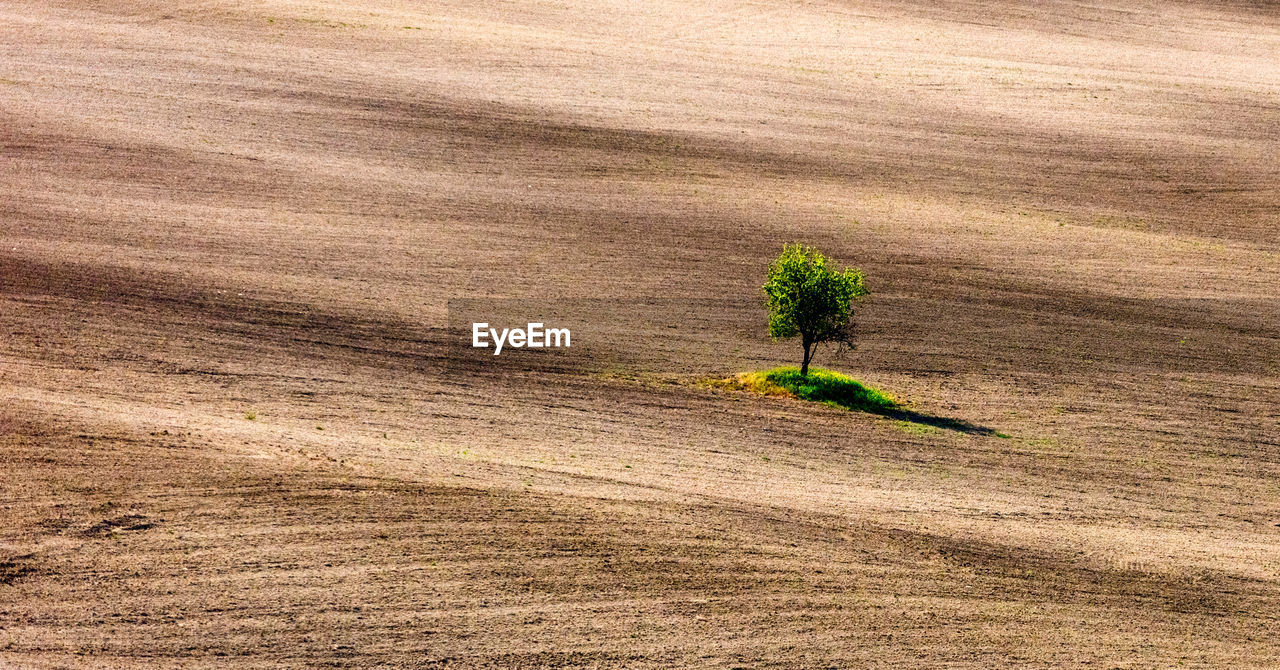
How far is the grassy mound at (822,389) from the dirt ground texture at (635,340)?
806mm

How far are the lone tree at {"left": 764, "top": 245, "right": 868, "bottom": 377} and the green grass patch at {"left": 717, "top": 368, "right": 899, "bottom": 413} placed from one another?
0.96 metres

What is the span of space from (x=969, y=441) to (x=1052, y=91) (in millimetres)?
26576

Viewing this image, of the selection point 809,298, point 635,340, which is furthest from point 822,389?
point 635,340

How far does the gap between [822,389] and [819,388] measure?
0.09m

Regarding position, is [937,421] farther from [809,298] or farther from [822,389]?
[809,298]

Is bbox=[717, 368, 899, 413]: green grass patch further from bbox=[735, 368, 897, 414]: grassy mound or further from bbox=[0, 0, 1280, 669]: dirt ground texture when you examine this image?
bbox=[0, 0, 1280, 669]: dirt ground texture

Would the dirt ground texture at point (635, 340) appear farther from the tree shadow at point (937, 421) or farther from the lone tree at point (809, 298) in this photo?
the lone tree at point (809, 298)

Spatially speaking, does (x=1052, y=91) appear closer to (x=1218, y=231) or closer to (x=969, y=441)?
(x=1218, y=231)

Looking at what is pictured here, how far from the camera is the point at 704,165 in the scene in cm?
4194

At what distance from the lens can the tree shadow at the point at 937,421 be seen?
29.0m

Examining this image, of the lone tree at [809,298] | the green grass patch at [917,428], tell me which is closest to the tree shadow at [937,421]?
the green grass patch at [917,428]

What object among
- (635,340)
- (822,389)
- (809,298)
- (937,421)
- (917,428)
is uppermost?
(809,298)

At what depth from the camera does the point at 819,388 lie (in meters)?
30.4

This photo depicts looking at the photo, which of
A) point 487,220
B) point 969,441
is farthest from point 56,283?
point 969,441
